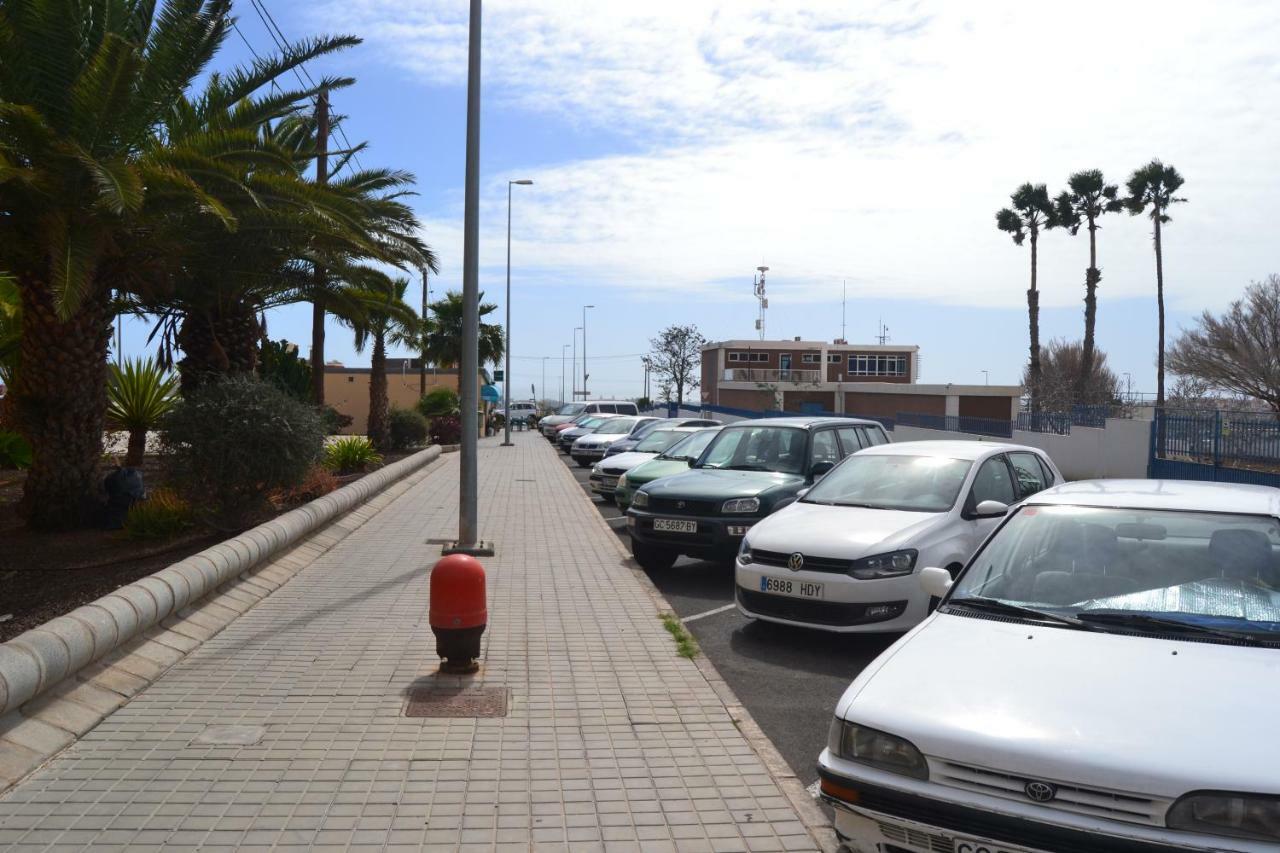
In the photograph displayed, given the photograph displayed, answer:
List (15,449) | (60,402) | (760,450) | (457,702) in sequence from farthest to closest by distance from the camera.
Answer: (15,449) → (760,450) → (60,402) → (457,702)

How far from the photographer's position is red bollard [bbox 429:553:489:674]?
622 cm

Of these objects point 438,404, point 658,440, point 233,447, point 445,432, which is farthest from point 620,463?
point 438,404

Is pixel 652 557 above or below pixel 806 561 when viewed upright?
below

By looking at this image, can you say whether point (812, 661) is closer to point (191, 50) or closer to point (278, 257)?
point (191, 50)

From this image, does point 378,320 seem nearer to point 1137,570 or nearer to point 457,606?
point 457,606

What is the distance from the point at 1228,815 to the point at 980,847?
0.74 metres

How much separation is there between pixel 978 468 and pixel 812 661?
2.44 m

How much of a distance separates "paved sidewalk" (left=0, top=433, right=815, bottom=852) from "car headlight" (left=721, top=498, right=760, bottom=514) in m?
2.13

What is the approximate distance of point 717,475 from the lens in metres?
11.4

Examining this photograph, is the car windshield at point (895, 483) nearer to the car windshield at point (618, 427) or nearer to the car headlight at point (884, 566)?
the car headlight at point (884, 566)

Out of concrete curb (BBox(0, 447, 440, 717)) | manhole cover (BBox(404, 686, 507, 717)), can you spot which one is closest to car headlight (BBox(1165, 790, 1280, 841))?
manhole cover (BBox(404, 686, 507, 717))

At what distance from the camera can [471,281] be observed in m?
11.5

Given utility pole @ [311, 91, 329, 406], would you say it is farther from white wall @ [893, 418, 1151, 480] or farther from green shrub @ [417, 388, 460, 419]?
green shrub @ [417, 388, 460, 419]

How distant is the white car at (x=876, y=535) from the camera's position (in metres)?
7.31
